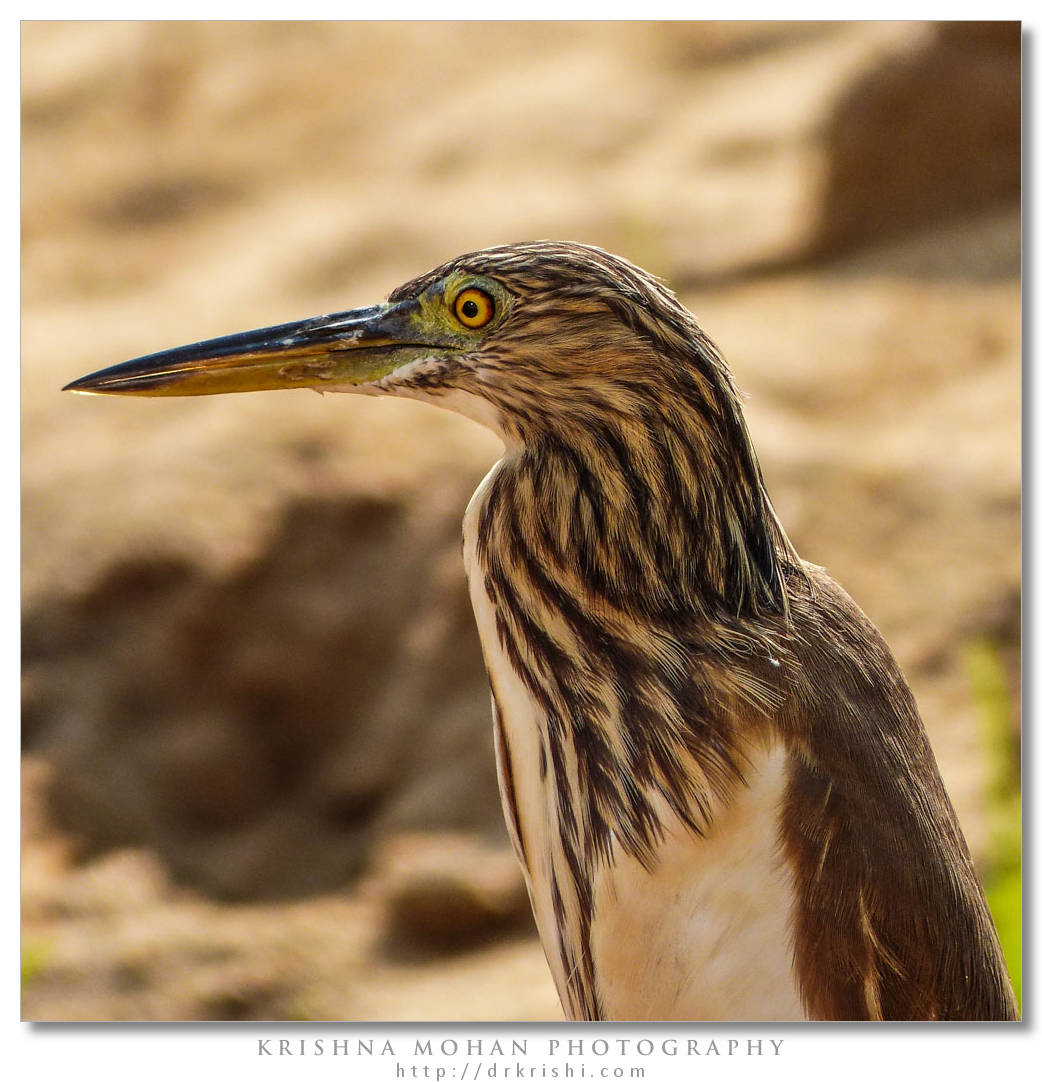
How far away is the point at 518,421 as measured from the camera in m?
1.45

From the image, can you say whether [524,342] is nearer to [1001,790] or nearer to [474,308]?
[474,308]

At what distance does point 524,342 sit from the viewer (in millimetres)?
1402

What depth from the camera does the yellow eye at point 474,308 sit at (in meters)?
1.41

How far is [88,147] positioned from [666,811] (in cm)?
408

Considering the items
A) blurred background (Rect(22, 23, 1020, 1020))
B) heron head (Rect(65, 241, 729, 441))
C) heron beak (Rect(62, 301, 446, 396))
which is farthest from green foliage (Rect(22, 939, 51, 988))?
heron head (Rect(65, 241, 729, 441))

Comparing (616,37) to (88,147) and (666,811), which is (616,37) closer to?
(88,147)

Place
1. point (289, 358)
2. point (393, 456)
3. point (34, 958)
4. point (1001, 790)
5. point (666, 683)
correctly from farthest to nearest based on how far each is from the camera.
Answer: point (393, 456), point (34, 958), point (1001, 790), point (289, 358), point (666, 683)

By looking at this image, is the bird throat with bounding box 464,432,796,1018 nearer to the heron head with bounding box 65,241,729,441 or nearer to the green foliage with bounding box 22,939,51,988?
the heron head with bounding box 65,241,729,441

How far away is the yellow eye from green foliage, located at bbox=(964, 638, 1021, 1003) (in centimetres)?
121

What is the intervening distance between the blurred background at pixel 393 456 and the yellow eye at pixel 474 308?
1.34 metres

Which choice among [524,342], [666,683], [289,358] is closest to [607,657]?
[666,683]

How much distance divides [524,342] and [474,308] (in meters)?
0.06
